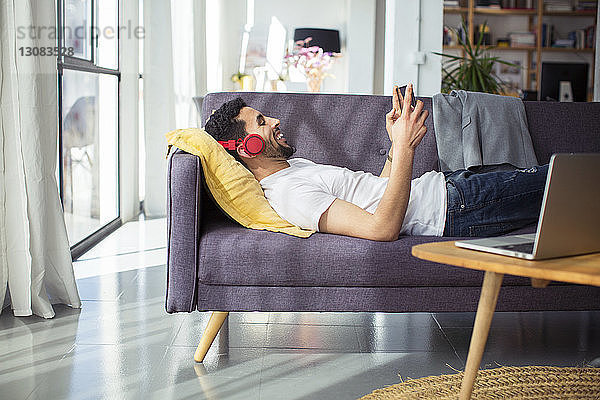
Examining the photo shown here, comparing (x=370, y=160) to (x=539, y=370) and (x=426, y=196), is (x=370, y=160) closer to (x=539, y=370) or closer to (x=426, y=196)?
(x=426, y=196)

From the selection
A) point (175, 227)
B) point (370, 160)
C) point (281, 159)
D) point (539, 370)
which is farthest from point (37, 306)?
point (539, 370)

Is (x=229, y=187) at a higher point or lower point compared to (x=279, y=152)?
lower

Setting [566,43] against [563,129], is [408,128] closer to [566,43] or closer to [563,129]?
[563,129]

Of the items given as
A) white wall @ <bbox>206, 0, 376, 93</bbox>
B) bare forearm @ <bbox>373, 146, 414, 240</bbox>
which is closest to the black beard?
bare forearm @ <bbox>373, 146, 414, 240</bbox>

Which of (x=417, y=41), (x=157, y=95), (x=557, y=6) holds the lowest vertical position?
(x=157, y=95)

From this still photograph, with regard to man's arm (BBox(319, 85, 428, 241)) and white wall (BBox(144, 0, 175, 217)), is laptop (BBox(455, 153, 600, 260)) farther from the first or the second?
white wall (BBox(144, 0, 175, 217))

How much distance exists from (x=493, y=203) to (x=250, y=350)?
967 mm

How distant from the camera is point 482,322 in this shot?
1.73 m

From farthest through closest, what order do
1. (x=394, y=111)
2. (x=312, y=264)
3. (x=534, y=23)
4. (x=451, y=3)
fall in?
(x=534, y=23), (x=451, y=3), (x=394, y=111), (x=312, y=264)

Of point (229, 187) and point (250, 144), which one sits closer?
point (229, 187)

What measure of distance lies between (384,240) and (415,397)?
0.49 meters

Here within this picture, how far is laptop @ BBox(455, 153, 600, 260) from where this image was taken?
1.47 meters

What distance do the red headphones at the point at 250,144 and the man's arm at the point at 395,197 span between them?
400 millimetres

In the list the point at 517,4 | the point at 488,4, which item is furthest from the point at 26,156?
the point at 517,4
